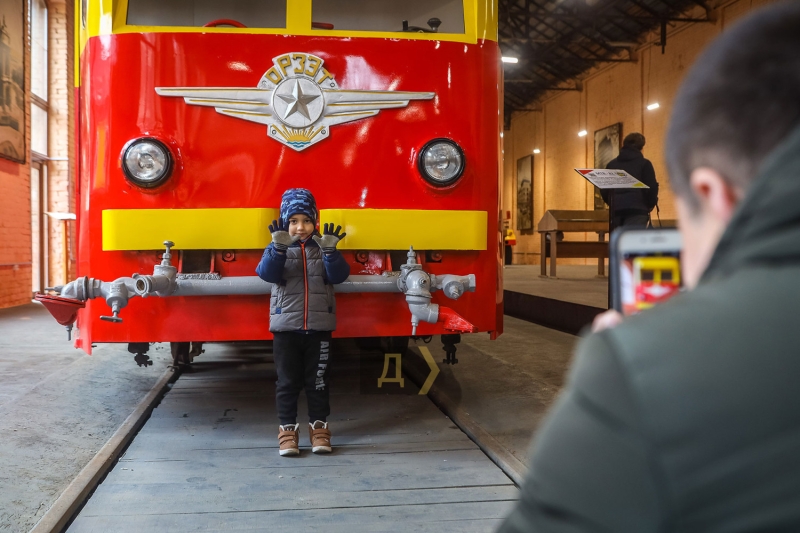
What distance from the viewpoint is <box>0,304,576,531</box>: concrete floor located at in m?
2.88

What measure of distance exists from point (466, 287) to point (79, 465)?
196cm

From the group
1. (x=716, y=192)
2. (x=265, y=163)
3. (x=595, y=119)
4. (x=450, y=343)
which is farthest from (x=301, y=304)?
(x=595, y=119)

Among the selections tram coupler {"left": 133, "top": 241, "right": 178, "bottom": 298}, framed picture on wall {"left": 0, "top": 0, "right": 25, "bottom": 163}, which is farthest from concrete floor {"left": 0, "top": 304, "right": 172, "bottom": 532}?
framed picture on wall {"left": 0, "top": 0, "right": 25, "bottom": 163}

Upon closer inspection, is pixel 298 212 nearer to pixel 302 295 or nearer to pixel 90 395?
pixel 302 295

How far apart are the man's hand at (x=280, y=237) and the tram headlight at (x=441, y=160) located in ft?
2.56

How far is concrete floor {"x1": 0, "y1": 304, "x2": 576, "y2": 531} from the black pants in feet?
3.05

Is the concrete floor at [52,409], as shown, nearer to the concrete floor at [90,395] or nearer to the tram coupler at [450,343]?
the concrete floor at [90,395]

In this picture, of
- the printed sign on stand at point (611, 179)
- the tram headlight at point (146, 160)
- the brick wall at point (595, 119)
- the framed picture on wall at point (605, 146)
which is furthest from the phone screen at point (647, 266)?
the framed picture on wall at point (605, 146)

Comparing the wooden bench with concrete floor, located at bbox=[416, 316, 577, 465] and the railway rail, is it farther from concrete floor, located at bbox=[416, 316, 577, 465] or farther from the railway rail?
the railway rail

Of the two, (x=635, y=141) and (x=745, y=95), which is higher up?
(x=635, y=141)

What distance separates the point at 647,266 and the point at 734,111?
0.92 ft

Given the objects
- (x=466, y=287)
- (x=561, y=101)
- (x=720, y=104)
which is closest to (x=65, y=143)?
(x=466, y=287)

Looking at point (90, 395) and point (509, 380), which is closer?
point (90, 395)

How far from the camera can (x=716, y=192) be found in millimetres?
613
